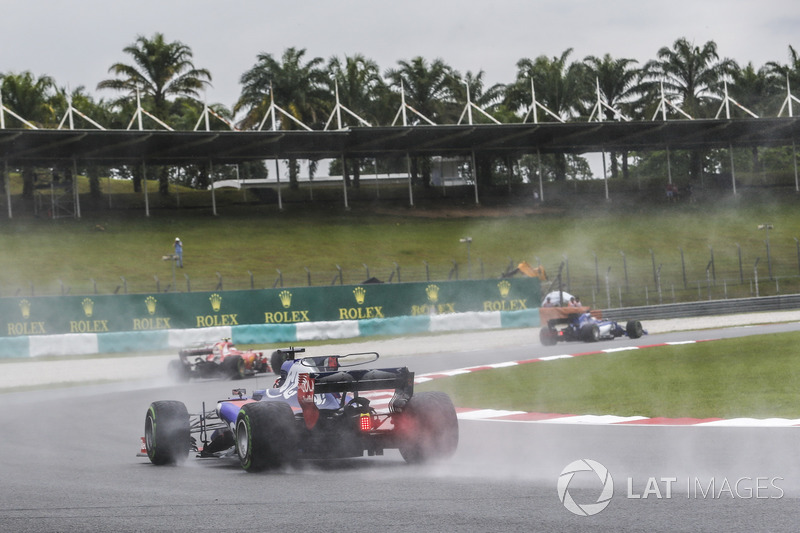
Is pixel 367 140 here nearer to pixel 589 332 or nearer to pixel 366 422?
pixel 589 332

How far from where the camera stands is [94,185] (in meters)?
56.1

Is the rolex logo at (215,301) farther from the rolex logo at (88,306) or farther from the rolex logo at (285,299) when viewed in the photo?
the rolex logo at (88,306)

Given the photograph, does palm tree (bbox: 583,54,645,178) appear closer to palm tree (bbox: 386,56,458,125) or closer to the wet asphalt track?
palm tree (bbox: 386,56,458,125)

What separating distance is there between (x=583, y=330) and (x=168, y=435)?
754 inches

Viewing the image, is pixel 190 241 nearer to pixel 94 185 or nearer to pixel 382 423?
pixel 94 185

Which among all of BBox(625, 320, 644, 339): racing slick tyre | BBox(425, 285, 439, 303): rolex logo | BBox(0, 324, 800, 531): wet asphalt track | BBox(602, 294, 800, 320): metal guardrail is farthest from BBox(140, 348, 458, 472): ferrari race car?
BBox(602, 294, 800, 320): metal guardrail

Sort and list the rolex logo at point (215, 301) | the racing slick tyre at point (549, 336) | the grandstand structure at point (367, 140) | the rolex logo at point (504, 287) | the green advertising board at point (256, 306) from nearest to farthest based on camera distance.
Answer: the racing slick tyre at point (549, 336)
the green advertising board at point (256, 306)
the rolex logo at point (215, 301)
the rolex logo at point (504, 287)
the grandstand structure at point (367, 140)

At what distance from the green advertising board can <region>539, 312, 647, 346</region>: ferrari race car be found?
8324 mm

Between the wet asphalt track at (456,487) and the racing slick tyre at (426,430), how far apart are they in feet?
0.62

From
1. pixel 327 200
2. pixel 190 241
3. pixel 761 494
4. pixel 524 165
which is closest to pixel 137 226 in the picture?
pixel 190 241

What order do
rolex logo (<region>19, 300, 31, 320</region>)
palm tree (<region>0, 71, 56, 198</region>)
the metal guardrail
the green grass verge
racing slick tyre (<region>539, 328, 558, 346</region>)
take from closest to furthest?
racing slick tyre (<region>539, 328, 558, 346</region>) → rolex logo (<region>19, 300, 31, 320</region>) → the metal guardrail → the green grass verge → palm tree (<region>0, 71, 56, 198</region>)

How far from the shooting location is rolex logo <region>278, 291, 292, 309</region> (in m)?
33.8

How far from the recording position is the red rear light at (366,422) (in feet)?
27.9

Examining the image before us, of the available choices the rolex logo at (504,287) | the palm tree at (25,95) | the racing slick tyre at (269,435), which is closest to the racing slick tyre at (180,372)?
the racing slick tyre at (269,435)
